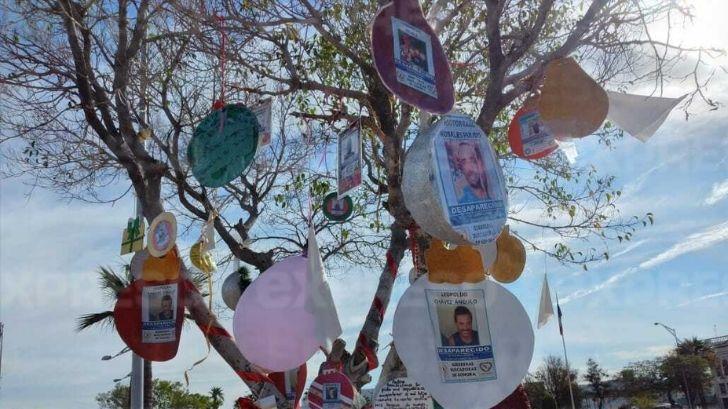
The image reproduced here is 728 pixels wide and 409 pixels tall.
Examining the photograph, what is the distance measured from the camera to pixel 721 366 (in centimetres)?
5384

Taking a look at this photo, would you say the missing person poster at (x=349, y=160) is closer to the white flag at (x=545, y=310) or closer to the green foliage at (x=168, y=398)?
the white flag at (x=545, y=310)

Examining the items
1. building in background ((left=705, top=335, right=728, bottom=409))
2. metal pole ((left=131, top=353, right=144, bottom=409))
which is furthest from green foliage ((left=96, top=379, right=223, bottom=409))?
building in background ((left=705, top=335, right=728, bottom=409))

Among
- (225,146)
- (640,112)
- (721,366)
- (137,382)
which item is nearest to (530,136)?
(640,112)

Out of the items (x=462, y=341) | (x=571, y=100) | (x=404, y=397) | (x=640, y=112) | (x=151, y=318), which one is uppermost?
(x=571, y=100)

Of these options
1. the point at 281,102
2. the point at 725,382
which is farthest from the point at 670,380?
the point at 281,102

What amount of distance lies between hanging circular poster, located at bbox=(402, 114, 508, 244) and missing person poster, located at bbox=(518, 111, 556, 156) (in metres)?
1.13

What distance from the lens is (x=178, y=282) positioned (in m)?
5.63

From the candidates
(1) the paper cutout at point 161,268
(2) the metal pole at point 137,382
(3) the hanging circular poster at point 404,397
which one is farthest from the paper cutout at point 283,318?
(2) the metal pole at point 137,382

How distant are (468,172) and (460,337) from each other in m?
0.98

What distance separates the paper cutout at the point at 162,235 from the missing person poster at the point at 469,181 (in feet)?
8.50

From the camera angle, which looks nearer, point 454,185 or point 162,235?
point 454,185

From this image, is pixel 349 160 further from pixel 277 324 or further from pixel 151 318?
pixel 151 318

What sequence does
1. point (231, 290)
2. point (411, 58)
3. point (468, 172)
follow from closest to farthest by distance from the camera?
Result: point (468, 172) → point (411, 58) → point (231, 290)

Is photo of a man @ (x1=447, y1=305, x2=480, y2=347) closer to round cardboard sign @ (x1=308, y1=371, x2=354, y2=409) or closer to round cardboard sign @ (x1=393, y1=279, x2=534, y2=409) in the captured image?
round cardboard sign @ (x1=393, y1=279, x2=534, y2=409)
